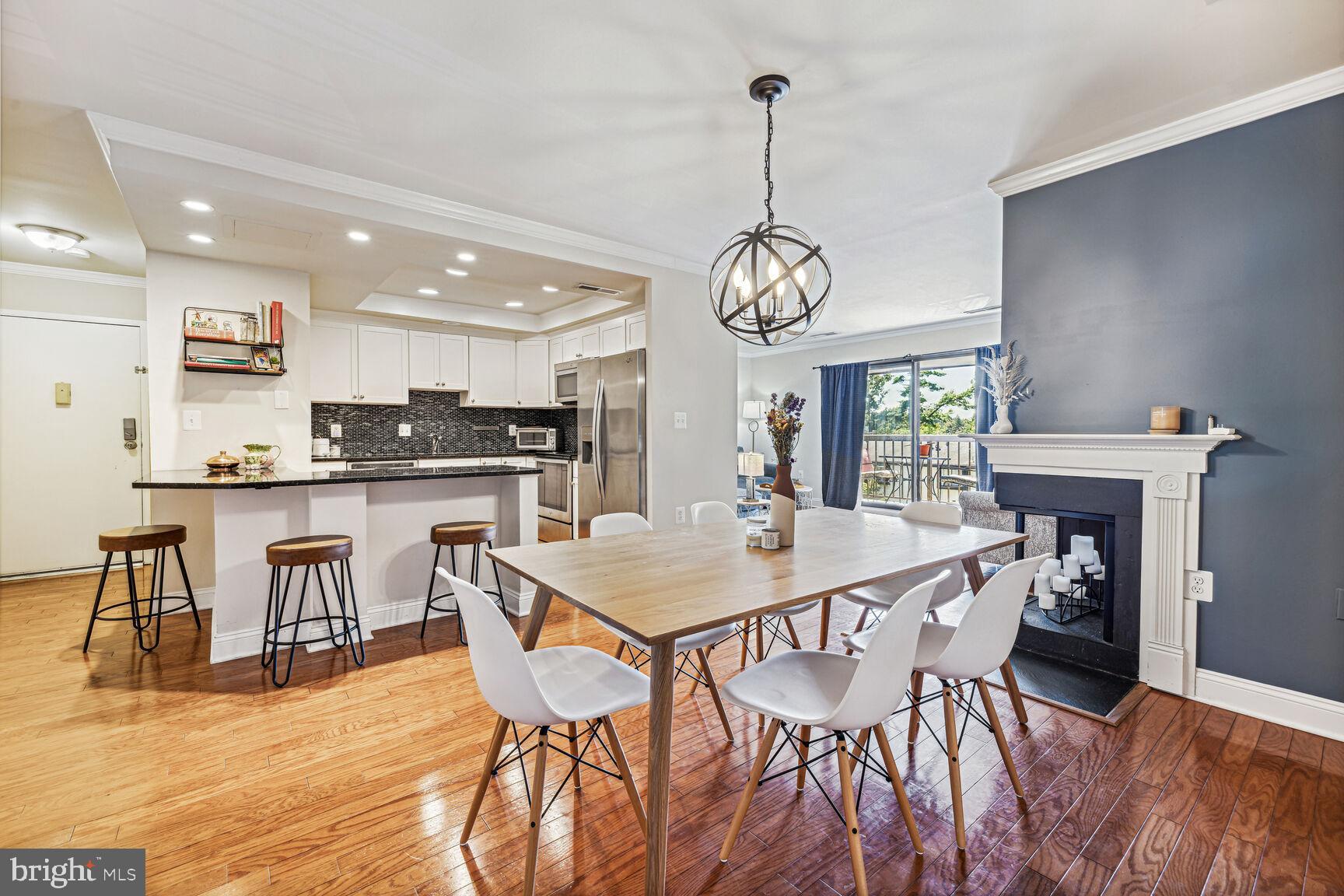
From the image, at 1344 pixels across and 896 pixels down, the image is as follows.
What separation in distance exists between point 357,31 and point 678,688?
9.29 feet

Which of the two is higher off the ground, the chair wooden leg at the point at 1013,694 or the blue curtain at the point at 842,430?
the blue curtain at the point at 842,430

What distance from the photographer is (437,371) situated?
18.6 ft

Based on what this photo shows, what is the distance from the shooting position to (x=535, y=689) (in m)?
1.29

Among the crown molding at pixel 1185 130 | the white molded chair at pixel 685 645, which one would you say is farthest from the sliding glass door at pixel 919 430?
the white molded chair at pixel 685 645

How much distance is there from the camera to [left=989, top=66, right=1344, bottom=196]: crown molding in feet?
7.04

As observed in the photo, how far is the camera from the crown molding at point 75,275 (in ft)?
13.5

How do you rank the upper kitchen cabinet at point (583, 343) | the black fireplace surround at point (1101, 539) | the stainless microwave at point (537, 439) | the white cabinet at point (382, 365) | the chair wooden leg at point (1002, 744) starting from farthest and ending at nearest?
the stainless microwave at point (537, 439) → the upper kitchen cabinet at point (583, 343) → the white cabinet at point (382, 365) → the black fireplace surround at point (1101, 539) → the chair wooden leg at point (1002, 744)

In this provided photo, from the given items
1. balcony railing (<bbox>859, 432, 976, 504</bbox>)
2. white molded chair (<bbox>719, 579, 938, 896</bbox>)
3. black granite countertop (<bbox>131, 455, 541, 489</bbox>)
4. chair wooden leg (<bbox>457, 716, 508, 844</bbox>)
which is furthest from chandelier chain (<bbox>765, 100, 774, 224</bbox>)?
balcony railing (<bbox>859, 432, 976, 504</bbox>)

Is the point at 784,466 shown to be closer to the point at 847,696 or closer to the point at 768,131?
the point at 847,696

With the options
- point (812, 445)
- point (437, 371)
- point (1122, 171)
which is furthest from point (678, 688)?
point (812, 445)

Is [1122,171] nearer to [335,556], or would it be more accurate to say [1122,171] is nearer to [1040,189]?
[1040,189]

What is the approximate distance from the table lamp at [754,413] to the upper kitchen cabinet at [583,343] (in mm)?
3220

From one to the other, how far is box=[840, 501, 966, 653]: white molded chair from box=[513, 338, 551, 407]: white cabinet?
440 cm

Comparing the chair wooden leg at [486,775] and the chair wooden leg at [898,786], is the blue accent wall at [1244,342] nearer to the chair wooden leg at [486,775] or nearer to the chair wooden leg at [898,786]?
the chair wooden leg at [898,786]
